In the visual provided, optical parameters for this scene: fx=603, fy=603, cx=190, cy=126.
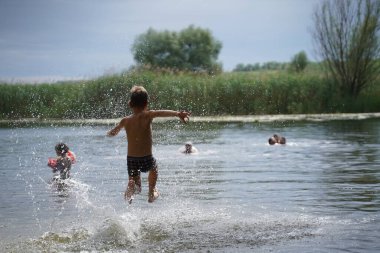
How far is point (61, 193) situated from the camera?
455 inches

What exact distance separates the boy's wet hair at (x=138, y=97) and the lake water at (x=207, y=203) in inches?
63.7

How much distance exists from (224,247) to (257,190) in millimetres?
4342

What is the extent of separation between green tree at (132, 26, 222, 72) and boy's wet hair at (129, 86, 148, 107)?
246 ft

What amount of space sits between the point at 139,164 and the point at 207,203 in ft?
6.81

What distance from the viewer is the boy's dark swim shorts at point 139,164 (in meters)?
8.33

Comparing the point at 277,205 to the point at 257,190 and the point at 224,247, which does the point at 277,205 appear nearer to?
the point at 257,190

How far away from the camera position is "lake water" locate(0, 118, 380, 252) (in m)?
7.41

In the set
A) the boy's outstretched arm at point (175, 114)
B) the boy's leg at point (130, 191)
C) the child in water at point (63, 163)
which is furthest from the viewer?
the child in water at point (63, 163)

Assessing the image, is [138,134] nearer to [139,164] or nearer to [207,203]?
[139,164]

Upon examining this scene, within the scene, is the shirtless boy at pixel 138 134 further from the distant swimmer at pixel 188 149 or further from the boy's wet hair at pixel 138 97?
the distant swimmer at pixel 188 149

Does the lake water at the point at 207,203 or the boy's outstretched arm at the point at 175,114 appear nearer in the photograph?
the lake water at the point at 207,203

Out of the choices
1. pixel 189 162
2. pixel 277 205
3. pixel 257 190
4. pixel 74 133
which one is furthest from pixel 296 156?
pixel 74 133

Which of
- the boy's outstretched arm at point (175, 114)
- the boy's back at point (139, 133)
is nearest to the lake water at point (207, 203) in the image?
the boy's back at point (139, 133)

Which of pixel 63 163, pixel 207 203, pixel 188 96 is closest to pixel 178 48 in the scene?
pixel 188 96
